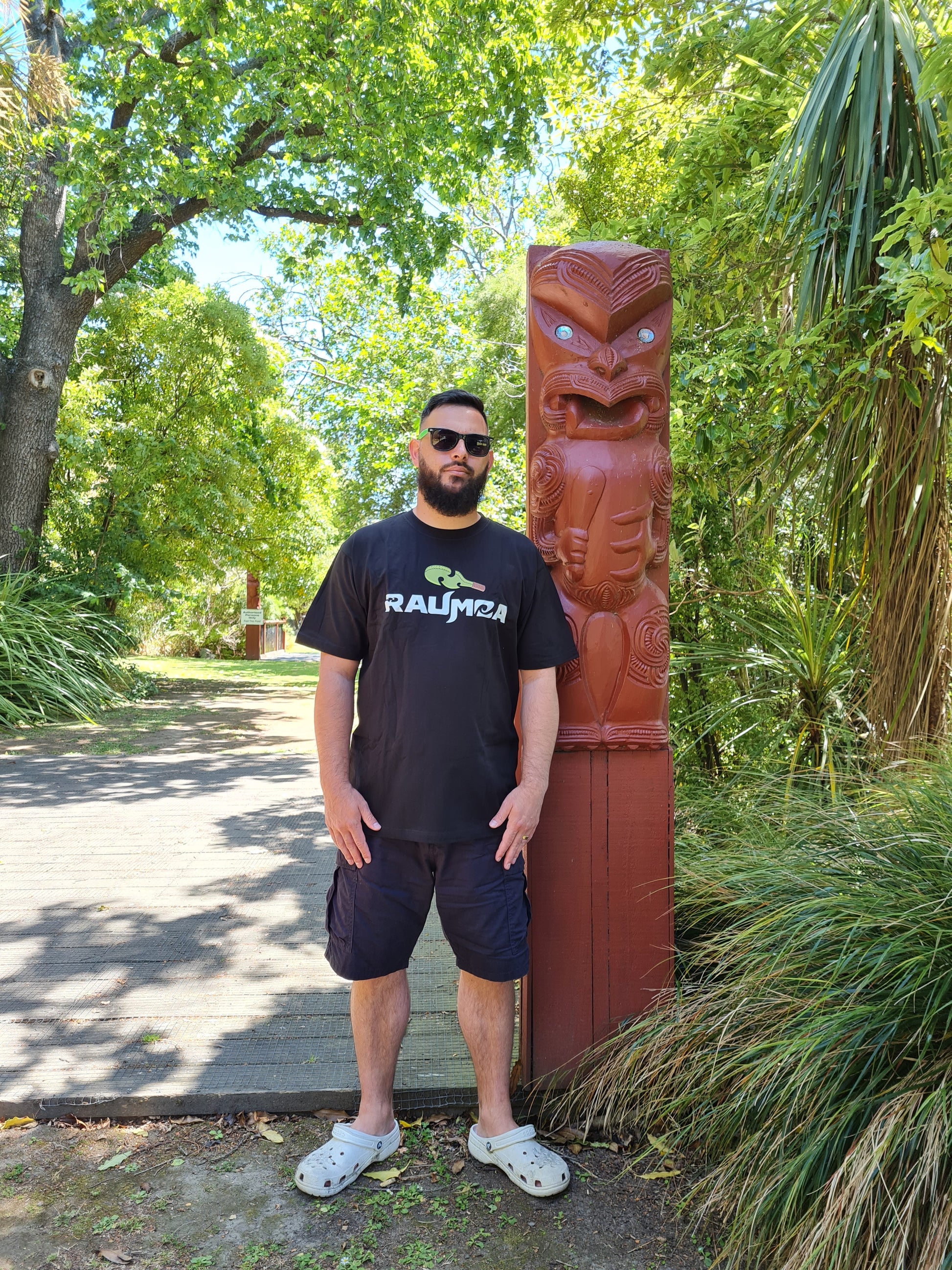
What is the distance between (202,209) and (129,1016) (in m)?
9.94

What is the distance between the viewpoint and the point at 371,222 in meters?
10.8

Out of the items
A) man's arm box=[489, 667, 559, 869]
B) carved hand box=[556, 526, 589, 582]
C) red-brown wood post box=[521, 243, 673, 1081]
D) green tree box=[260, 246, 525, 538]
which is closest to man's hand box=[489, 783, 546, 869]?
man's arm box=[489, 667, 559, 869]

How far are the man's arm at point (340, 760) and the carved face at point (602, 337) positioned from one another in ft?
3.25

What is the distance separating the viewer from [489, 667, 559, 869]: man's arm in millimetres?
2518

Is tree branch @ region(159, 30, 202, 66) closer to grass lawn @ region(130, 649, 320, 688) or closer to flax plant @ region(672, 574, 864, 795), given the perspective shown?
grass lawn @ region(130, 649, 320, 688)

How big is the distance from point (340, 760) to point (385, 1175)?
1120mm

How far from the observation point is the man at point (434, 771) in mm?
2477

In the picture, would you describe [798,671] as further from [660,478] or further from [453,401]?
[453,401]

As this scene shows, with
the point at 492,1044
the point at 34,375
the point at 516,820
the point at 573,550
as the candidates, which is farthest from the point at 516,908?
the point at 34,375

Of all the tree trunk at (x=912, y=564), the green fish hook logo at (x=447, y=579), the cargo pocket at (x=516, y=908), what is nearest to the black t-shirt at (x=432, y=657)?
the green fish hook logo at (x=447, y=579)

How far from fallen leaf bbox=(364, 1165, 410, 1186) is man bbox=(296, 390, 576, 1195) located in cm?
3

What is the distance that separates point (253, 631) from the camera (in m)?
23.0

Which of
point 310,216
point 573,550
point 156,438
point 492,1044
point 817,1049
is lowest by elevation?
point 492,1044

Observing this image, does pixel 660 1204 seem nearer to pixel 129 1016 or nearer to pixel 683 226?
pixel 129 1016
